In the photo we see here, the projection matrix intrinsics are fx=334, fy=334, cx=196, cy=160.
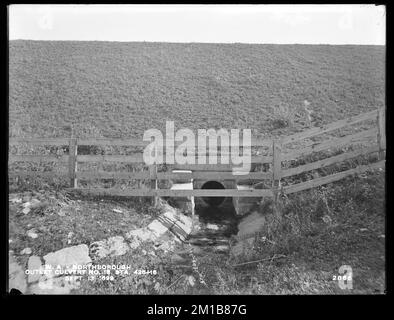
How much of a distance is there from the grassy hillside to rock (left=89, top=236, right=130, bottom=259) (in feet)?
26.8

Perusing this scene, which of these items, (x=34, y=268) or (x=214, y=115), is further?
(x=214, y=115)

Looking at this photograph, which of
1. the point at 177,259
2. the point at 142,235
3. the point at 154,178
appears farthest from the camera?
the point at 154,178

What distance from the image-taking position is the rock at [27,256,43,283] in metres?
5.49

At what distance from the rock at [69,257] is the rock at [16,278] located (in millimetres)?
409

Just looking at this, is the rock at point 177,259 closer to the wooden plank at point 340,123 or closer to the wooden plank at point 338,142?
the wooden plank at point 338,142

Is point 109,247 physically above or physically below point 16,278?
above

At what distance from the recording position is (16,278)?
215 inches

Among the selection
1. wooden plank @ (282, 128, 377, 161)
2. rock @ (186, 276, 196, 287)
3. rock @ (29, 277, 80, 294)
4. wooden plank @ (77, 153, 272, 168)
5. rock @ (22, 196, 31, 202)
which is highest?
wooden plank @ (282, 128, 377, 161)

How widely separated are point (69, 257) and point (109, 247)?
74 cm

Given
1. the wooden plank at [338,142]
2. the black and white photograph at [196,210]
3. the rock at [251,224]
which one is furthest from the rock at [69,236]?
the wooden plank at [338,142]

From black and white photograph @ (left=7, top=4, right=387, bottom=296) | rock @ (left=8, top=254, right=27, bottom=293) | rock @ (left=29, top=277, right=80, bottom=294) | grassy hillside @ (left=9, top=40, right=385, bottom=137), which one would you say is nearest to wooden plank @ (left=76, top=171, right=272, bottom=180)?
black and white photograph @ (left=7, top=4, right=387, bottom=296)

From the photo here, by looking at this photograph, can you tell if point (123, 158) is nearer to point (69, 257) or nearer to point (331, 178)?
point (69, 257)

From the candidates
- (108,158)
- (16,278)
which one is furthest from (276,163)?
(16,278)

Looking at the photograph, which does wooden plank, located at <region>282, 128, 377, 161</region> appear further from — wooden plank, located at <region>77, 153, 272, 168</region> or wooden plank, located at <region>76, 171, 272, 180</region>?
wooden plank, located at <region>76, 171, 272, 180</region>
